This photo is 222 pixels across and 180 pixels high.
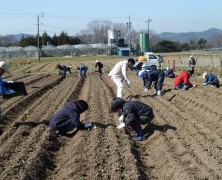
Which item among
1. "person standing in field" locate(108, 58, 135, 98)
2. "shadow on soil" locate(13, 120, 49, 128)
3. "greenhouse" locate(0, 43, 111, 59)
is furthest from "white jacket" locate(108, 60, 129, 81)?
"greenhouse" locate(0, 43, 111, 59)

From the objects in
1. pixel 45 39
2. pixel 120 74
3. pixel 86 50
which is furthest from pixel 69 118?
pixel 45 39

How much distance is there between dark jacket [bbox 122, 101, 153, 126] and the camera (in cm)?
901

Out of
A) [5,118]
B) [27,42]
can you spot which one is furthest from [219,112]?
[27,42]

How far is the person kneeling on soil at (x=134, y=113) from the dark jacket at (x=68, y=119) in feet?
2.55

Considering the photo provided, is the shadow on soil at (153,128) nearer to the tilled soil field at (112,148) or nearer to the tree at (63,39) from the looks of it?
the tilled soil field at (112,148)

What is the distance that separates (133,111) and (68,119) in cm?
138

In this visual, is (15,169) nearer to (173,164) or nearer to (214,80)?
(173,164)

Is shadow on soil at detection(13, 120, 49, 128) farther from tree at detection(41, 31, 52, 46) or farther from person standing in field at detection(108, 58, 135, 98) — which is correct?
tree at detection(41, 31, 52, 46)

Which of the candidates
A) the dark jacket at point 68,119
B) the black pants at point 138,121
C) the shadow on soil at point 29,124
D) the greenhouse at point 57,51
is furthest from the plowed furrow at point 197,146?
the greenhouse at point 57,51

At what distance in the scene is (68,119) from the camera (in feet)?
30.2

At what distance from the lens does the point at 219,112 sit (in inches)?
462

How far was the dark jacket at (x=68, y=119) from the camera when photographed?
907 cm

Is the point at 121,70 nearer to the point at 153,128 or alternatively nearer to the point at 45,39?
the point at 153,128

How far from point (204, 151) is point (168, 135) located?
1.66 meters
